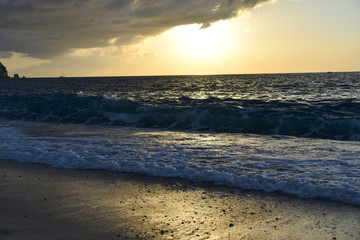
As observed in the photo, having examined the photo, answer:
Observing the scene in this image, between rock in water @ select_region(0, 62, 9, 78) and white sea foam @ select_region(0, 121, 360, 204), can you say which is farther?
rock in water @ select_region(0, 62, 9, 78)

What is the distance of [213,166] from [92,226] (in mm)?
3247

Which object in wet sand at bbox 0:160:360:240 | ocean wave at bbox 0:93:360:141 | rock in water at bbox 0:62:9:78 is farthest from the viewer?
rock in water at bbox 0:62:9:78

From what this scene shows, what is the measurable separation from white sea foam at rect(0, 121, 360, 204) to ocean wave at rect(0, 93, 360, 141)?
3.21 meters

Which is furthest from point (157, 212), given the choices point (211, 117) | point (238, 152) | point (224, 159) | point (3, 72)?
point (3, 72)

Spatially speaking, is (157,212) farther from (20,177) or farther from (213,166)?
(20,177)

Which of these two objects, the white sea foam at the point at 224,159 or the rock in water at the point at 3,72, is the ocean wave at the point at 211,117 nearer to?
the white sea foam at the point at 224,159

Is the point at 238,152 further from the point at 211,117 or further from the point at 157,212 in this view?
the point at 211,117

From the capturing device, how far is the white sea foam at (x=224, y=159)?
204 inches

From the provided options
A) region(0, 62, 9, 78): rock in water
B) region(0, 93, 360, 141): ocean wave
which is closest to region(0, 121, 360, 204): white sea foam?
region(0, 93, 360, 141): ocean wave

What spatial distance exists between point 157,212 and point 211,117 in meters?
11.3

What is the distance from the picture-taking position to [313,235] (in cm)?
343

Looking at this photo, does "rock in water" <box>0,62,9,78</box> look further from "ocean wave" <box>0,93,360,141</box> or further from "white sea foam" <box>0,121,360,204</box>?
"white sea foam" <box>0,121,360,204</box>

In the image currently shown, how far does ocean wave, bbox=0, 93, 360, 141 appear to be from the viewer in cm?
1247

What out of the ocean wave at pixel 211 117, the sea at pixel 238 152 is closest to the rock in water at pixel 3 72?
the ocean wave at pixel 211 117
